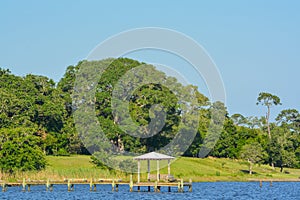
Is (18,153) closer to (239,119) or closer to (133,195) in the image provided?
(133,195)

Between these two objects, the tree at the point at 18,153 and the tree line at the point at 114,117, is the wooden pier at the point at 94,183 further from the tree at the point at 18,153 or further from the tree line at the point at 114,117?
the tree line at the point at 114,117

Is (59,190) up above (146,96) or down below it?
below

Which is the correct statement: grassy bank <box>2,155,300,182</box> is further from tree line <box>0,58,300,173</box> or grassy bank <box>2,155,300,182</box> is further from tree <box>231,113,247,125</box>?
tree <box>231,113,247,125</box>

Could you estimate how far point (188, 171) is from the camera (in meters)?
91.1

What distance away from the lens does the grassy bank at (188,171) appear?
75875mm

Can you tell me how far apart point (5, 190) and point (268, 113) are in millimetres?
77045

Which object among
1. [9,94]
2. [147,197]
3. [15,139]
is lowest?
[147,197]

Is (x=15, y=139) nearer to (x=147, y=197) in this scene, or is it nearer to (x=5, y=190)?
(x=5, y=190)

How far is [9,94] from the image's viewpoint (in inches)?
3772

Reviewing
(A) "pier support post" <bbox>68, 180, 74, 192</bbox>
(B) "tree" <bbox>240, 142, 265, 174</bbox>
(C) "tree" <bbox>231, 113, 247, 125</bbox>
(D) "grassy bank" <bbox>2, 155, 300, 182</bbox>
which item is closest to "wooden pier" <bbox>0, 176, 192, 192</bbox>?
(A) "pier support post" <bbox>68, 180, 74, 192</bbox>

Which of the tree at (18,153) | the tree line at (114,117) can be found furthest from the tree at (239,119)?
the tree at (18,153)

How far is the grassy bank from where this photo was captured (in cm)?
7588

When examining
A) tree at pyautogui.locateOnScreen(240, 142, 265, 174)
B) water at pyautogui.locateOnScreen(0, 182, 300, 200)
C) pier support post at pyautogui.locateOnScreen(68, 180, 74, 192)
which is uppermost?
tree at pyautogui.locateOnScreen(240, 142, 265, 174)

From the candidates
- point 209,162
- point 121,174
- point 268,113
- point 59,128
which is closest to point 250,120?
point 268,113
